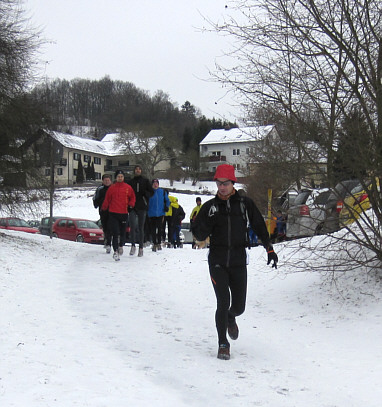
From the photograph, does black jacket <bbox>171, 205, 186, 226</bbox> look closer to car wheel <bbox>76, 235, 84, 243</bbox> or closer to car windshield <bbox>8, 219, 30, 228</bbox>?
car wheel <bbox>76, 235, 84, 243</bbox>

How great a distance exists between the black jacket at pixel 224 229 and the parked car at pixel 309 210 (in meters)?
1.99

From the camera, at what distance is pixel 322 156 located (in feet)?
25.3

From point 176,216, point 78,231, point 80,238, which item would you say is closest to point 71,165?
point 78,231

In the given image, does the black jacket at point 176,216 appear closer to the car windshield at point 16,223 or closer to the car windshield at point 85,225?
the car windshield at point 85,225

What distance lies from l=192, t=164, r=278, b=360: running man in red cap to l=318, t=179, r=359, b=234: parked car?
1886mm

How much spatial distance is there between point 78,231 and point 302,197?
17.4m

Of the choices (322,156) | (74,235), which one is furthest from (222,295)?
(74,235)

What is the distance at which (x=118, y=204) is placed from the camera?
12789 millimetres

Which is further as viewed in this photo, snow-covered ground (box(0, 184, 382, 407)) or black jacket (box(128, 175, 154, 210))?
black jacket (box(128, 175, 154, 210))

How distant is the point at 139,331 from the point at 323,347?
7.33ft

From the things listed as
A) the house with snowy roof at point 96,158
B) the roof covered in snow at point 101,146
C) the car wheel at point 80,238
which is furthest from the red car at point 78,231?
the roof covered in snow at point 101,146

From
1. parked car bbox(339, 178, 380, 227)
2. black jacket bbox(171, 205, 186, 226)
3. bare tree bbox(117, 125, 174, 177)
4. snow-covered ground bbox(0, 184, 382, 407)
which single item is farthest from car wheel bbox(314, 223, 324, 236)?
bare tree bbox(117, 125, 174, 177)

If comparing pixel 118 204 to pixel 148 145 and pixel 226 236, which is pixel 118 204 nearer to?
pixel 226 236

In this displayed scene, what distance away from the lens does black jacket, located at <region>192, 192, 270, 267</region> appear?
242 inches
